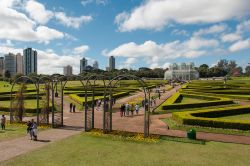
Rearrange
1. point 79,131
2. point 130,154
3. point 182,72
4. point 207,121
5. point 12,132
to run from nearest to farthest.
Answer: point 130,154, point 12,132, point 79,131, point 207,121, point 182,72

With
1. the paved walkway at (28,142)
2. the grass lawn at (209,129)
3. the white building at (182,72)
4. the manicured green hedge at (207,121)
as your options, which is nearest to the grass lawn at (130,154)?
the paved walkway at (28,142)

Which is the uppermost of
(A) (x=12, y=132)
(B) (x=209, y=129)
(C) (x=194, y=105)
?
(C) (x=194, y=105)

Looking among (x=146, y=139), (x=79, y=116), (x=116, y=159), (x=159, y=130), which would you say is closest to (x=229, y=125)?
(x=159, y=130)

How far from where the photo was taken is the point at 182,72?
587 feet

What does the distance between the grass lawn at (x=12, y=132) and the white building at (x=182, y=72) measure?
15041 cm

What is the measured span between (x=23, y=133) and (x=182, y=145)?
1275cm

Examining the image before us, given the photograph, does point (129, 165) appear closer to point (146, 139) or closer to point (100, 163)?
point (100, 163)

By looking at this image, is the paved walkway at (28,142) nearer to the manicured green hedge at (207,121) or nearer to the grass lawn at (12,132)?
the grass lawn at (12,132)

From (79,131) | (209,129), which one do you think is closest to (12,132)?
→ (79,131)

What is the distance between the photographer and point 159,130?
24219 millimetres

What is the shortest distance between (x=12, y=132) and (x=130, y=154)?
448 inches

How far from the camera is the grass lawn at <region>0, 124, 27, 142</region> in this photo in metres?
21.5

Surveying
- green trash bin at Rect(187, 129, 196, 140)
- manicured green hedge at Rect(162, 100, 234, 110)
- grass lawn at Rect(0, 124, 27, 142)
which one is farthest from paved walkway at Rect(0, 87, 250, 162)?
manicured green hedge at Rect(162, 100, 234, 110)

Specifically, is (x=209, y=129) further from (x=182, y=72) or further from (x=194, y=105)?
(x=182, y=72)
